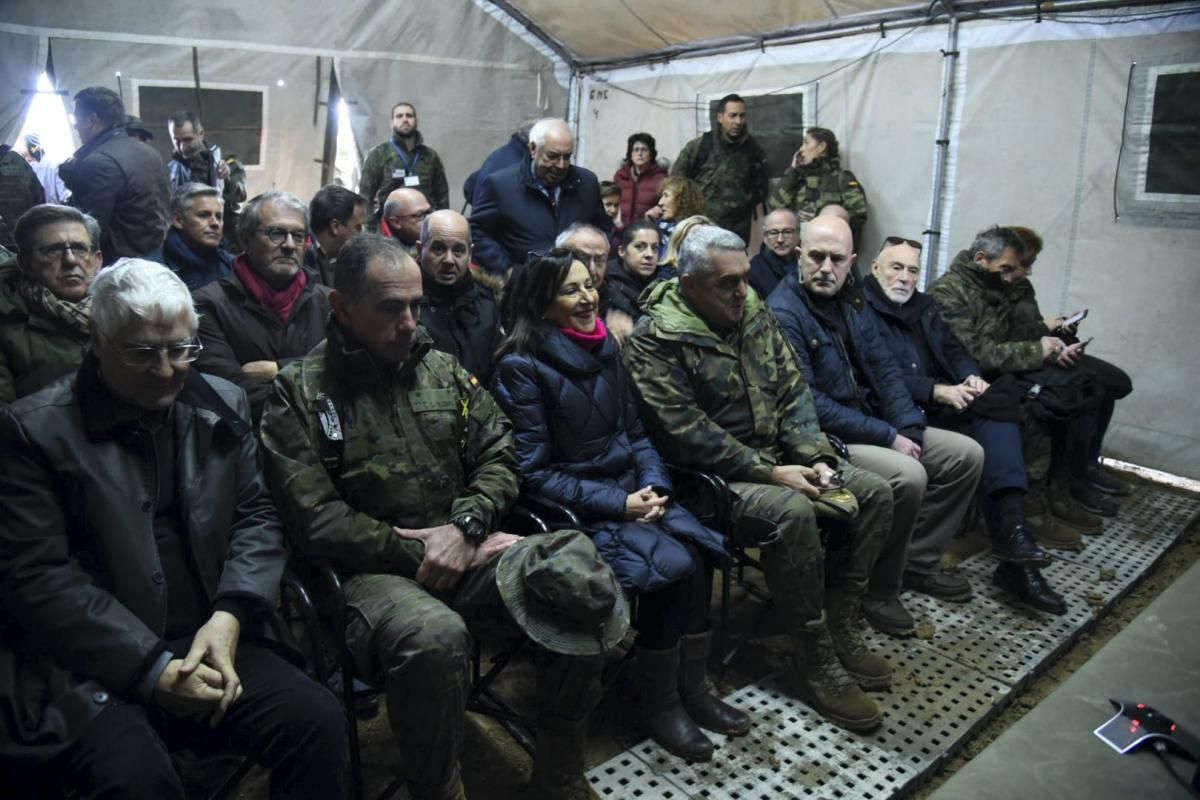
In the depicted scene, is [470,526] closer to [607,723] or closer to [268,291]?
[607,723]

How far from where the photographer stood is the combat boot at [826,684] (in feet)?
8.66

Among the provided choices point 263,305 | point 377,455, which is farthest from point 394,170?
point 377,455

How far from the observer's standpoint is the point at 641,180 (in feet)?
23.0

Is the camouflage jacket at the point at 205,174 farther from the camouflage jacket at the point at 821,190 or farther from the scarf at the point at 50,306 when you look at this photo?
the camouflage jacket at the point at 821,190

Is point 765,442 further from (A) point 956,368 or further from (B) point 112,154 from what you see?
(B) point 112,154

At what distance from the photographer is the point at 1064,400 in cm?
413

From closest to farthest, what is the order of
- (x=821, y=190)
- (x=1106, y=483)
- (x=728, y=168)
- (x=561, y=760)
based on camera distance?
(x=561, y=760) < (x=1106, y=483) < (x=821, y=190) < (x=728, y=168)

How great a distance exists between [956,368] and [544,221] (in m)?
2.19

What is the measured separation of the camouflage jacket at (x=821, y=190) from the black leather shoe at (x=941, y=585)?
3.10 metres

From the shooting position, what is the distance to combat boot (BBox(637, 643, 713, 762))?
246 centimetres

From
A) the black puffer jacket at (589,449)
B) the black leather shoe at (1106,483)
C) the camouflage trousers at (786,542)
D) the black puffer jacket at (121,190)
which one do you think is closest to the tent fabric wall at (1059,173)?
the black leather shoe at (1106,483)

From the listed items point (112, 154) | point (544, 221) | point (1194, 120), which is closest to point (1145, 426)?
point (1194, 120)

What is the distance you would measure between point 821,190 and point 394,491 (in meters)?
4.69

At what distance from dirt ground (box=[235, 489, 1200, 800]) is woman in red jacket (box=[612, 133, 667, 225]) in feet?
13.7
